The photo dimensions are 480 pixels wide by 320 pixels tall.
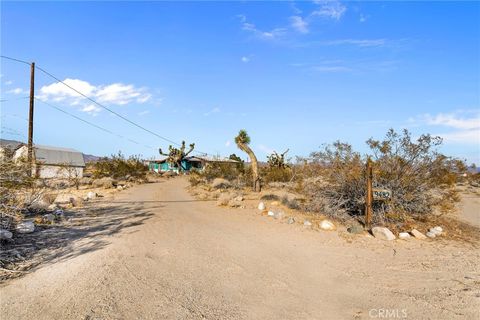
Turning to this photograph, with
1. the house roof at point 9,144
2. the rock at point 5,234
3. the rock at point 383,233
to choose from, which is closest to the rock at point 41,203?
the house roof at point 9,144

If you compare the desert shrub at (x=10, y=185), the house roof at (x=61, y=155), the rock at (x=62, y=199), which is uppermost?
the house roof at (x=61, y=155)

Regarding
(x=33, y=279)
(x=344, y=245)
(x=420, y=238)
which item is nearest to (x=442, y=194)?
(x=420, y=238)

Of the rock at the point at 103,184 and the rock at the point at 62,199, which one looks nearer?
the rock at the point at 62,199

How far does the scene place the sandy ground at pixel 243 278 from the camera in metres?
4.88

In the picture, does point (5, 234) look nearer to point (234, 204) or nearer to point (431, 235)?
point (234, 204)

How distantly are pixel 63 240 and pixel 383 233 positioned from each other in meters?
8.05

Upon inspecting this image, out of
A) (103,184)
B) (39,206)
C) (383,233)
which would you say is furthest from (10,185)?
(103,184)

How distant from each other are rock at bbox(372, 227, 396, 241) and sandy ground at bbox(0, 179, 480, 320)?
349mm

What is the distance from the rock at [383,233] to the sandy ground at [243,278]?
349mm

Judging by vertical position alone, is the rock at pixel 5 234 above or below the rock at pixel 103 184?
below

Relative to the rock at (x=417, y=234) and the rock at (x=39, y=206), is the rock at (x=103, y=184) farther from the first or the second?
the rock at (x=417, y=234)

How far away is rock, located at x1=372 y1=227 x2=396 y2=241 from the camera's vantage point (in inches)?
375

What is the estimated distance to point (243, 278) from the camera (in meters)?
6.30

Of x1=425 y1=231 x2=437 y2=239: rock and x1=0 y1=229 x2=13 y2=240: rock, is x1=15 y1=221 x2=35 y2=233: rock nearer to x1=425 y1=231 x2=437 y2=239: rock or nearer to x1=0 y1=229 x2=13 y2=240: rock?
x1=0 y1=229 x2=13 y2=240: rock
